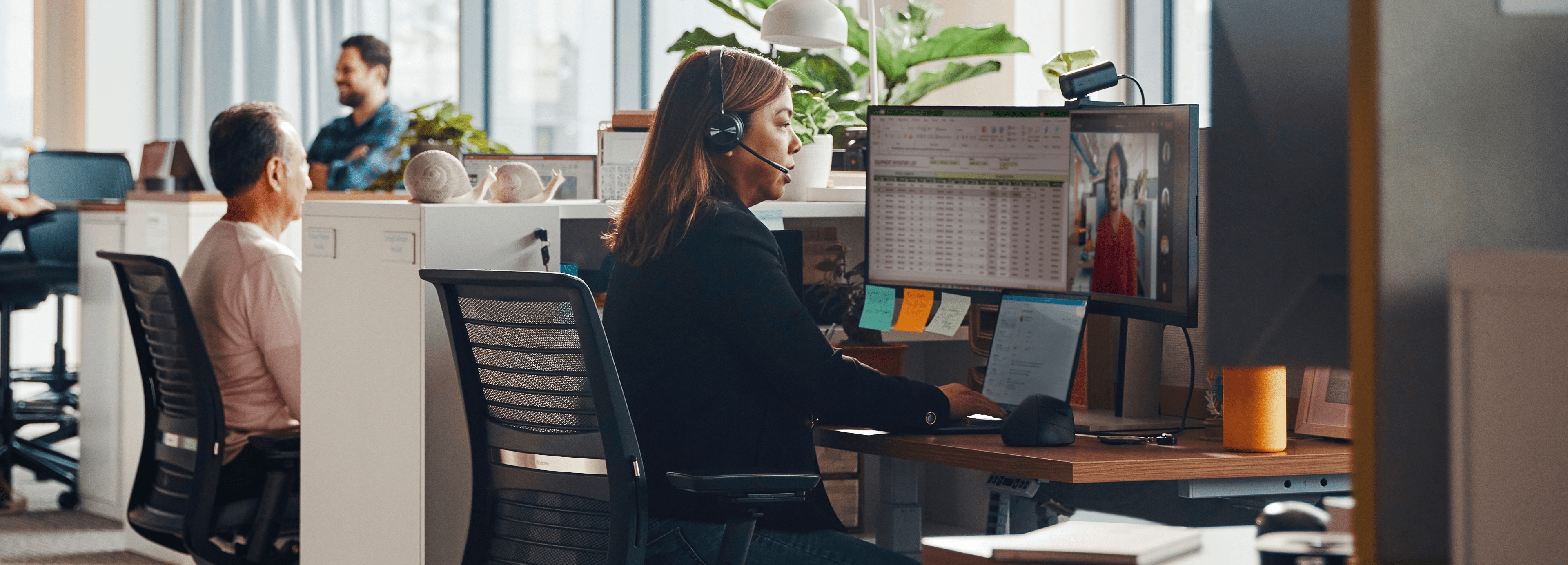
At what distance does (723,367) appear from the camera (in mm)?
1839

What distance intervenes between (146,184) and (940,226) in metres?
2.55

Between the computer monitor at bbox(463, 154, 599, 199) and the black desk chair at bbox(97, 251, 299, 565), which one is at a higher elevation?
the computer monitor at bbox(463, 154, 599, 199)

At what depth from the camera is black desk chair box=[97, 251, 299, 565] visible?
231cm

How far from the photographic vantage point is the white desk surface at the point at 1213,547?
1011 millimetres

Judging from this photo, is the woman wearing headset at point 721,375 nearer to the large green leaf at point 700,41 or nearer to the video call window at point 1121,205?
the video call window at point 1121,205

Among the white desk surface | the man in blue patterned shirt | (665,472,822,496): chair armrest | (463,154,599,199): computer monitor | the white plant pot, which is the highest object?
the man in blue patterned shirt

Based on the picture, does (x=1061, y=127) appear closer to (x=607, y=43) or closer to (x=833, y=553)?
(x=833, y=553)

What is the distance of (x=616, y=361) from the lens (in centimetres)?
187

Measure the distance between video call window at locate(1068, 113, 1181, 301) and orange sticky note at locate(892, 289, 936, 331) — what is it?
27 cm

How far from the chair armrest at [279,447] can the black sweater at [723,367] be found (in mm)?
783

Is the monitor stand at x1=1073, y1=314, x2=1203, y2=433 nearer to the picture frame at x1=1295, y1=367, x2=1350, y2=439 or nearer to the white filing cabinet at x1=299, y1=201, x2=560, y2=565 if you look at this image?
the picture frame at x1=1295, y1=367, x2=1350, y2=439

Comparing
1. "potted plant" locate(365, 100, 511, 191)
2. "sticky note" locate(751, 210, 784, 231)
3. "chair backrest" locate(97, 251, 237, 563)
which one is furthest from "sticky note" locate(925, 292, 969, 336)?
"potted plant" locate(365, 100, 511, 191)

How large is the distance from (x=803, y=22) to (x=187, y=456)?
1554 millimetres

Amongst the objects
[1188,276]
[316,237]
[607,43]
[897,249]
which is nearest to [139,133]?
[607,43]
